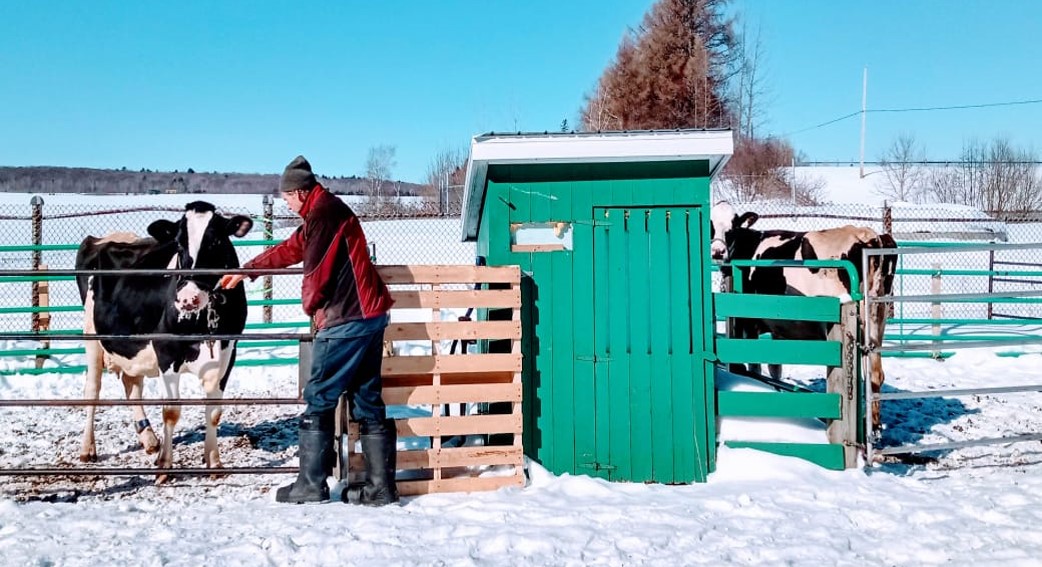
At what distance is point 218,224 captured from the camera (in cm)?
577

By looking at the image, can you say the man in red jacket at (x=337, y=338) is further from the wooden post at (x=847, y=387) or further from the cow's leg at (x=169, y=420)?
the wooden post at (x=847, y=387)

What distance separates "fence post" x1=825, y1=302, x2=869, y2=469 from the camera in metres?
5.36

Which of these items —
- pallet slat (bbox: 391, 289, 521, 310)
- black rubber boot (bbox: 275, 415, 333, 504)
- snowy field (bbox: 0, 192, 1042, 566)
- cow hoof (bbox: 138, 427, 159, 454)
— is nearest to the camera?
snowy field (bbox: 0, 192, 1042, 566)

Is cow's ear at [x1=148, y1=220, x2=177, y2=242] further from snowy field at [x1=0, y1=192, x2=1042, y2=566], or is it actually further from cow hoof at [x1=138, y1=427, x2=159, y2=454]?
snowy field at [x1=0, y1=192, x2=1042, y2=566]

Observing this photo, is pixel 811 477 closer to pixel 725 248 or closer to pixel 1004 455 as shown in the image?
pixel 1004 455

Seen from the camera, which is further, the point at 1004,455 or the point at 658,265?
the point at 1004,455

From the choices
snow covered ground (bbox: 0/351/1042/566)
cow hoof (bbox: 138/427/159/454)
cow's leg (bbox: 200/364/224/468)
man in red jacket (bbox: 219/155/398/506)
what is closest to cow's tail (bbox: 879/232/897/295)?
snow covered ground (bbox: 0/351/1042/566)

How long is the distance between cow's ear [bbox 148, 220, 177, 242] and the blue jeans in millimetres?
2090

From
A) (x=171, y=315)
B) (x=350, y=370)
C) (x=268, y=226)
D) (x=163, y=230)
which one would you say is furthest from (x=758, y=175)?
(x=350, y=370)

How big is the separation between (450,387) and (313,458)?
3.13 ft

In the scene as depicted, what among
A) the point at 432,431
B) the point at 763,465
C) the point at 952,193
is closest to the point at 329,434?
the point at 432,431

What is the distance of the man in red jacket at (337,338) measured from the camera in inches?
174

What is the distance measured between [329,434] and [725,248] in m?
5.49

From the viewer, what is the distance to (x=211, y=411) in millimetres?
5863
